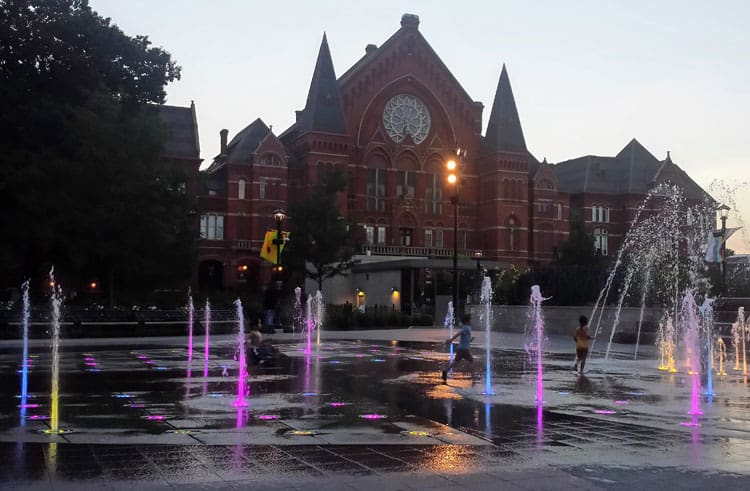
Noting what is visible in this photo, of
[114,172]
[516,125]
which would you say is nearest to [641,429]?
[114,172]

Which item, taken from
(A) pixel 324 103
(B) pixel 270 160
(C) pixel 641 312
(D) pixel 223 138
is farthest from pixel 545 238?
(C) pixel 641 312

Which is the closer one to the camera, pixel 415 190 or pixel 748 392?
pixel 748 392

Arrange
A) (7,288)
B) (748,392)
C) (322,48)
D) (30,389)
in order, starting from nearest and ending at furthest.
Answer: (30,389), (748,392), (7,288), (322,48)

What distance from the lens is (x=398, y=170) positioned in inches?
2943

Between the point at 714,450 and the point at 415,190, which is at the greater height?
the point at 415,190

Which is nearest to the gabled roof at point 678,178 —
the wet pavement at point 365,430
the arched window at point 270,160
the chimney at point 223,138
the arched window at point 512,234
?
the arched window at point 512,234

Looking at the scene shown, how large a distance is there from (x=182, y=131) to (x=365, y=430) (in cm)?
6709

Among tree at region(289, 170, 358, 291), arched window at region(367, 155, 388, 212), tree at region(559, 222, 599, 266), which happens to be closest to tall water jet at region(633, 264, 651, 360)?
tree at region(289, 170, 358, 291)

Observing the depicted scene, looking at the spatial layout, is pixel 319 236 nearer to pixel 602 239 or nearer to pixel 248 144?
pixel 248 144

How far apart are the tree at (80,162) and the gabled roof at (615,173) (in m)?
54.8

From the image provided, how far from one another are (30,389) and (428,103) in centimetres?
6539

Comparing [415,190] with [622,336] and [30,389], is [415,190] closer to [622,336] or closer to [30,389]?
[622,336]

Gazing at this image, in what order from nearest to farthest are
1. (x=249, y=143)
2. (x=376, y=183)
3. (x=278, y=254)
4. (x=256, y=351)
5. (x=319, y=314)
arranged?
→ (x=256, y=351), (x=278, y=254), (x=319, y=314), (x=249, y=143), (x=376, y=183)

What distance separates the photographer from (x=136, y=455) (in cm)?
808
